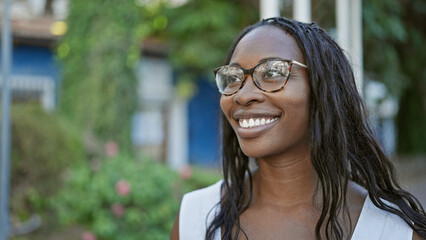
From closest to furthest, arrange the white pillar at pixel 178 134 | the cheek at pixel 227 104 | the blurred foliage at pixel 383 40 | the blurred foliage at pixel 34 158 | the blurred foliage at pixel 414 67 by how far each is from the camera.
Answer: the cheek at pixel 227 104 < the blurred foliage at pixel 34 158 < the blurred foliage at pixel 383 40 < the blurred foliage at pixel 414 67 < the white pillar at pixel 178 134

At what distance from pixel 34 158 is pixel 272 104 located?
392 centimetres

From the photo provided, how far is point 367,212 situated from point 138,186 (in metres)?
2.40

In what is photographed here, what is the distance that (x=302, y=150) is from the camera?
4.58 ft

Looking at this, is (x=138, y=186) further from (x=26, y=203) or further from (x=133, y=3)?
(x=133, y=3)

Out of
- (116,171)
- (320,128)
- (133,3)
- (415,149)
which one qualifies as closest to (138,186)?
(116,171)

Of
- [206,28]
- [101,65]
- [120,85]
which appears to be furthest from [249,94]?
[206,28]

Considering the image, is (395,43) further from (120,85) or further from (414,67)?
(120,85)

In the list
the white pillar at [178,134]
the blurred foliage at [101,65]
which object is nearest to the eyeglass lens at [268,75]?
the blurred foliage at [101,65]

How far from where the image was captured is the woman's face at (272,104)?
4.23 ft

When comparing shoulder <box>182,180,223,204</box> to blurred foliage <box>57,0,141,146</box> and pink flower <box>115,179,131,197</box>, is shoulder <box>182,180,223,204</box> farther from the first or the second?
blurred foliage <box>57,0,141,146</box>

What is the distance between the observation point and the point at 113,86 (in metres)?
9.27

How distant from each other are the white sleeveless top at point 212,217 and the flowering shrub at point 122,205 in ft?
6.43

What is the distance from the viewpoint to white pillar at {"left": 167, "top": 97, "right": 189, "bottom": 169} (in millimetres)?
12219

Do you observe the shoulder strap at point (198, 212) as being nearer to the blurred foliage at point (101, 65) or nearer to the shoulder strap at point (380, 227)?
the shoulder strap at point (380, 227)
